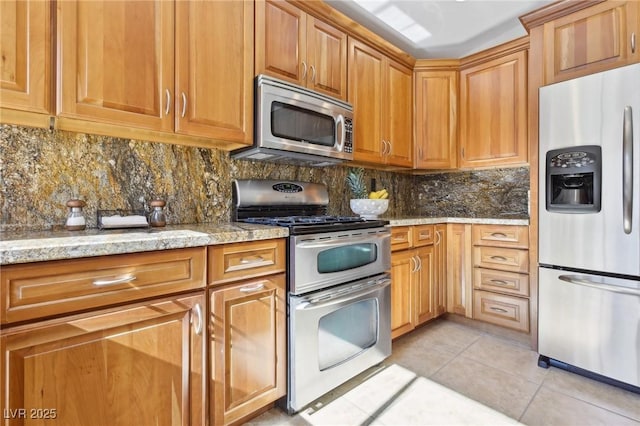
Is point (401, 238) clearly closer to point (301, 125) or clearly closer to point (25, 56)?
point (301, 125)

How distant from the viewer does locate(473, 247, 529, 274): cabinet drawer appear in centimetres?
226

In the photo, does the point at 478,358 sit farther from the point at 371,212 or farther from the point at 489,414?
the point at 371,212

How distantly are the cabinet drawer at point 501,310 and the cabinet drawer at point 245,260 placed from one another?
1.87m

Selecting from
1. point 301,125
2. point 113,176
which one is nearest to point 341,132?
point 301,125

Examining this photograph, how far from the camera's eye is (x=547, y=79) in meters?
2.05

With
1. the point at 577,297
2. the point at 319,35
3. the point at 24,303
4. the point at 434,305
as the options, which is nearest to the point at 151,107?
the point at 24,303

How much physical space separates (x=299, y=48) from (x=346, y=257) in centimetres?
133

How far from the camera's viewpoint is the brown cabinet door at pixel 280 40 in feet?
5.54

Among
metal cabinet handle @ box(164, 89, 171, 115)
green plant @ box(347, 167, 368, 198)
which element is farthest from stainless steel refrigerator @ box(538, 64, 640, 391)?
metal cabinet handle @ box(164, 89, 171, 115)

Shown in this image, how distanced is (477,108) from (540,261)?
1.46m

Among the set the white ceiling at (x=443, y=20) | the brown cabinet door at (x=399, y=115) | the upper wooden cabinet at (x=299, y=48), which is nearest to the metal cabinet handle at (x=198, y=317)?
the upper wooden cabinet at (x=299, y=48)

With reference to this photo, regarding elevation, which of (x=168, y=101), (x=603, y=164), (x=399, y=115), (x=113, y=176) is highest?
(x=399, y=115)

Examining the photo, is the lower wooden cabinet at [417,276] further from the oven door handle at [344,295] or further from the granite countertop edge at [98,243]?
the granite countertop edge at [98,243]

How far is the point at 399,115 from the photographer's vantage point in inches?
105
